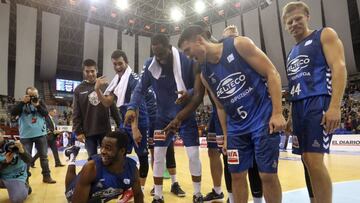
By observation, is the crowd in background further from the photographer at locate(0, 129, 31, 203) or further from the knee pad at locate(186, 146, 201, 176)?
the knee pad at locate(186, 146, 201, 176)

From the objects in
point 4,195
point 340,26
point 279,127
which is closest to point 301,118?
point 279,127

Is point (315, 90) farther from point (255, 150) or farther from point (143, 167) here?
point (143, 167)

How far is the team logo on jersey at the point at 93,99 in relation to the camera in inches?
139

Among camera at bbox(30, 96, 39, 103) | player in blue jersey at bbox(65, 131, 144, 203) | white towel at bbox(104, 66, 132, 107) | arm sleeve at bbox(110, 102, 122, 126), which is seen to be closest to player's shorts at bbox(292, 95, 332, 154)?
player in blue jersey at bbox(65, 131, 144, 203)

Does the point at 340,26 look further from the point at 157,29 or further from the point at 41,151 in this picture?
the point at 41,151

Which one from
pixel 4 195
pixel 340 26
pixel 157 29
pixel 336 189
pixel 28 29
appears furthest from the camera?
pixel 157 29

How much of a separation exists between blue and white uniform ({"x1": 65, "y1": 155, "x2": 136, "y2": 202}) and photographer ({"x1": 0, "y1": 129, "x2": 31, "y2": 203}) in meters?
1.39

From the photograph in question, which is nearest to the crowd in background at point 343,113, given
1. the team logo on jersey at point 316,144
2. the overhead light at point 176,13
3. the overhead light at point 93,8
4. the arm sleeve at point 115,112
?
the overhead light at point 176,13

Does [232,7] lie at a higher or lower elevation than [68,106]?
higher

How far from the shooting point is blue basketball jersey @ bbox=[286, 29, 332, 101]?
2.22 metres

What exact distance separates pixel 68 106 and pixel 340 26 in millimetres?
17306

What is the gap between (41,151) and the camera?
490cm

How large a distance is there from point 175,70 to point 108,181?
1.26 meters

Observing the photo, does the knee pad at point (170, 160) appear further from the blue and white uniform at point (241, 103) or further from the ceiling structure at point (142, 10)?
the ceiling structure at point (142, 10)
